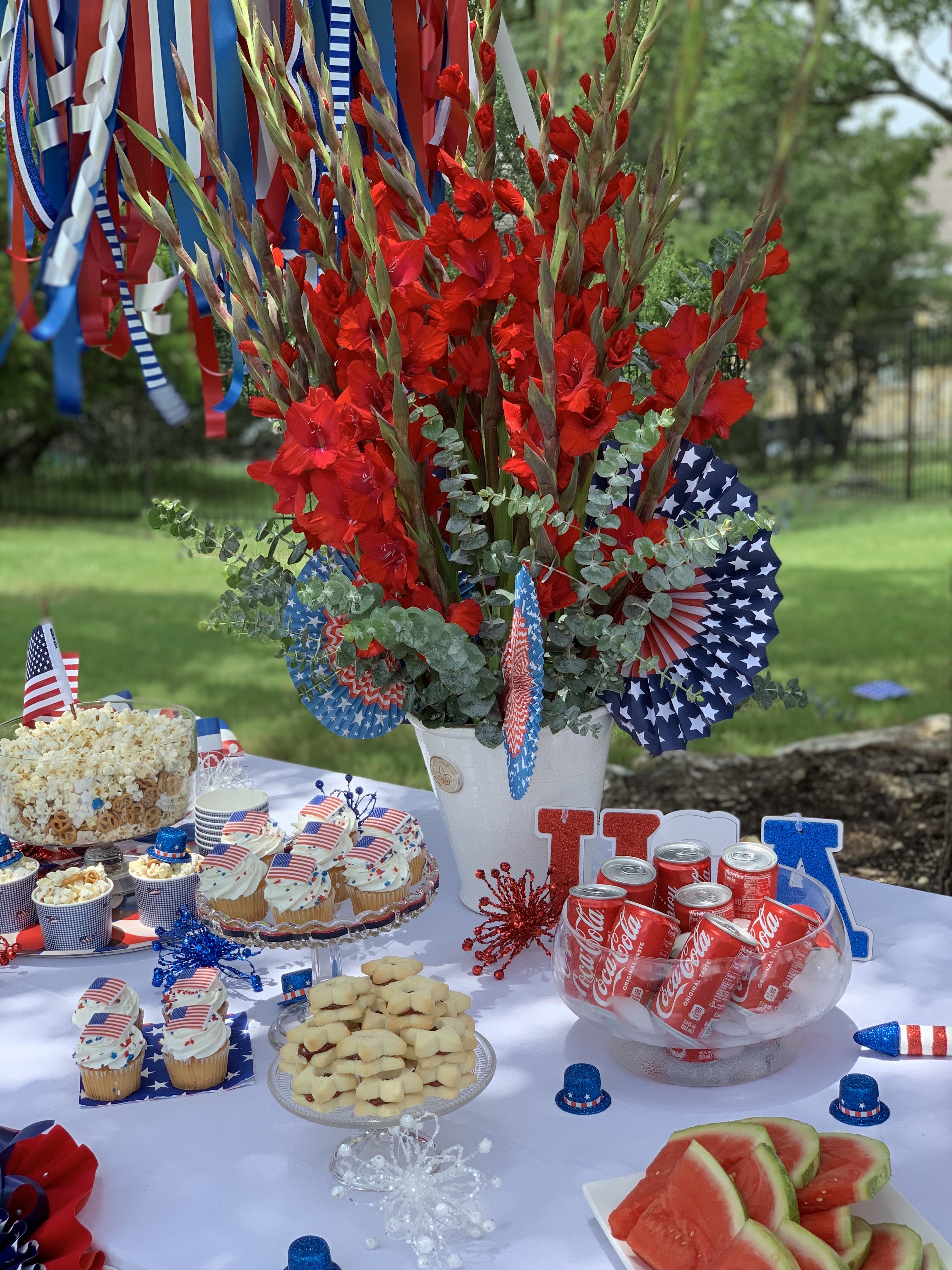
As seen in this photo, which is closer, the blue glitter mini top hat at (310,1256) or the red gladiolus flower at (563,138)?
the blue glitter mini top hat at (310,1256)

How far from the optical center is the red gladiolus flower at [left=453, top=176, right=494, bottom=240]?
1225 millimetres

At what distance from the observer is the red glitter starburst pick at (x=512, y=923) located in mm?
1389

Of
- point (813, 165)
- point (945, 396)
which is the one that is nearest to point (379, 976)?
point (945, 396)

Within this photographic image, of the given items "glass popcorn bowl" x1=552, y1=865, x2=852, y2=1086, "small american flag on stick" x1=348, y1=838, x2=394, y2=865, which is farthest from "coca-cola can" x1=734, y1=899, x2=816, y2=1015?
"small american flag on stick" x1=348, y1=838, x2=394, y2=865

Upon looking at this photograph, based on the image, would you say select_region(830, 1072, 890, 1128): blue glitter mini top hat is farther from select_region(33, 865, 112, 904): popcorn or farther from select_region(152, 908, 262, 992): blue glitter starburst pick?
select_region(33, 865, 112, 904): popcorn

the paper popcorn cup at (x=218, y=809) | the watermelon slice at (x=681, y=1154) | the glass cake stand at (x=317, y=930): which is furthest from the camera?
the paper popcorn cup at (x=218, y=809)

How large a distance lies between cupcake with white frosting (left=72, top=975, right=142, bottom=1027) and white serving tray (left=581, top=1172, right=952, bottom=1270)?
0.49 metres

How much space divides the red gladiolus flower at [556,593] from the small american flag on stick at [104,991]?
592 millimetres

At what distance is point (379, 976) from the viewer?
114 centimetres

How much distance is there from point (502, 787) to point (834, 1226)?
0.65m

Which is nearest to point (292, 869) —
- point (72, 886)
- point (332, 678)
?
point (332, 678)

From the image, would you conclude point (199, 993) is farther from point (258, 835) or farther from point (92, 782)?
point (92, 782)

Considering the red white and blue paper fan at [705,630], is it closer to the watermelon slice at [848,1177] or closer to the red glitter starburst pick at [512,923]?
the red glitter starburst pick at [512,923]

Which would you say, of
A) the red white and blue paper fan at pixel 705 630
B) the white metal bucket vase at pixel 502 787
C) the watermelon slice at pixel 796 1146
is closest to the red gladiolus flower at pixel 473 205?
the red white and blue paper fan at pixel 705 630
